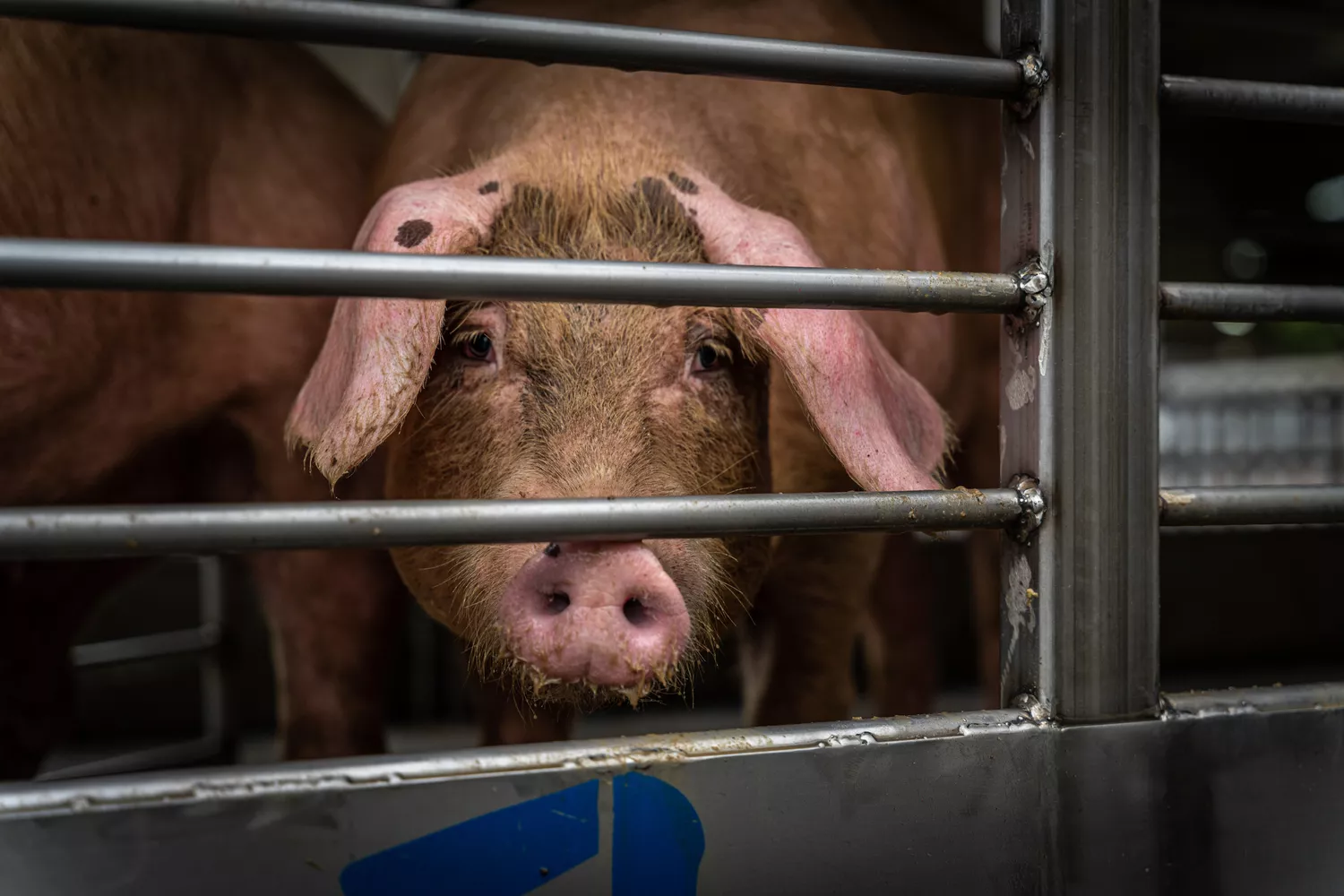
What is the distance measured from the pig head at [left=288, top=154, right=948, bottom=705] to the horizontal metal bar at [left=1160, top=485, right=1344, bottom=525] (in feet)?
1.00

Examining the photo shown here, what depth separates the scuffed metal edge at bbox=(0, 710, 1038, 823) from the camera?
2.78 feet

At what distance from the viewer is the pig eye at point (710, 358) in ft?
5.71

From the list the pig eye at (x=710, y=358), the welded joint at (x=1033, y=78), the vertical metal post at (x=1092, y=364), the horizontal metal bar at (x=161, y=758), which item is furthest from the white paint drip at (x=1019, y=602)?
the horizontal metal bar at (x=161, y=758)

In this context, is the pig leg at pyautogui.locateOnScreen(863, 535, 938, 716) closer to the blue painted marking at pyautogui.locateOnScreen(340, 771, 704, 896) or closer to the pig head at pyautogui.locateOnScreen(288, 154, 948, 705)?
the pig head at pyautogui.locateOnScreen(288, 154, 948, 705)

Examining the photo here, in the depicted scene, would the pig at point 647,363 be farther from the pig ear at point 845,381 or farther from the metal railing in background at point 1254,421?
the metal railing in background at point 1254,421

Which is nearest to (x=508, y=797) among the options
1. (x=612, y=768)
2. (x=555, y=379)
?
(x=612, y=768)

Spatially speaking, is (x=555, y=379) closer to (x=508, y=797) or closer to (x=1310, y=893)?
(x=508, y=797)

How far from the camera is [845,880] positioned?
103cm

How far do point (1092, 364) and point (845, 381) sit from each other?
1.20 feet

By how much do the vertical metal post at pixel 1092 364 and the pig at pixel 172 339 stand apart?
1538 mm

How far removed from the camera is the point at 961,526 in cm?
112

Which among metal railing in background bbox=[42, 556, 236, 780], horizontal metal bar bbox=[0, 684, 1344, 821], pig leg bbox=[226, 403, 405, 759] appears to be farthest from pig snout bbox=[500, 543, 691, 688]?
metal railing in background bbox=[42, 556, 236, 780]

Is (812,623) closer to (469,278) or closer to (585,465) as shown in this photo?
(585,465)

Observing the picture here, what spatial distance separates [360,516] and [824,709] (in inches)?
62.9
